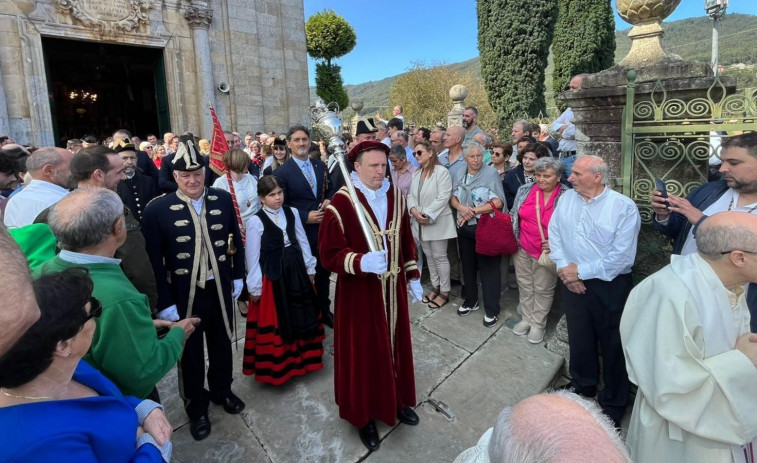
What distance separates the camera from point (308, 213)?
15.3 feet

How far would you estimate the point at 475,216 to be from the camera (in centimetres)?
456

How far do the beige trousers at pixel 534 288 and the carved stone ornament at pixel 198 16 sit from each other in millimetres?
10809

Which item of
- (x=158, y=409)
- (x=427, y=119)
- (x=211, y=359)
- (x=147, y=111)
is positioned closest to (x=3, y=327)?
(x=158, y=409)

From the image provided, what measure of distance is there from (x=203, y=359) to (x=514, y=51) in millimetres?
15609

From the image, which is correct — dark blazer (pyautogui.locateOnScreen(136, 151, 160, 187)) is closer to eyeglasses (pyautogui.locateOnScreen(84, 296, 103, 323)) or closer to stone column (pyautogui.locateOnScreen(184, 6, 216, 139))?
stone column (pyautogui.locateOnScreen(184, 6, 216, 139))

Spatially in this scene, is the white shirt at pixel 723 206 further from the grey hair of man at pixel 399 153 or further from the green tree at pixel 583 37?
the green tree at pixel 583 37

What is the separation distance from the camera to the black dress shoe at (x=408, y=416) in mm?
3158

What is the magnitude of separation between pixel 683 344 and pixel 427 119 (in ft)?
101

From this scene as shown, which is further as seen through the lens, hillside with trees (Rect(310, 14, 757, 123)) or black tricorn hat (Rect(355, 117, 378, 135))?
hillside with trees (Rect(310, 14, 757, 123))

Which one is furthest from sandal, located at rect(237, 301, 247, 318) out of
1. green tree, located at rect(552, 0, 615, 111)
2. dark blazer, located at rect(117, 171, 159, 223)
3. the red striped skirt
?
green tree, located at rect(552, 0, 615, 111)

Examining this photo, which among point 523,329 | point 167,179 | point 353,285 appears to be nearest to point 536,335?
point 523,329

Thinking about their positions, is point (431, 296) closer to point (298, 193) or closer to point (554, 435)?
point (298, 193)

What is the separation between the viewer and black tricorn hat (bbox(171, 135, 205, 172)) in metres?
2.99

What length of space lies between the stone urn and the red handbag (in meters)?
1.74
